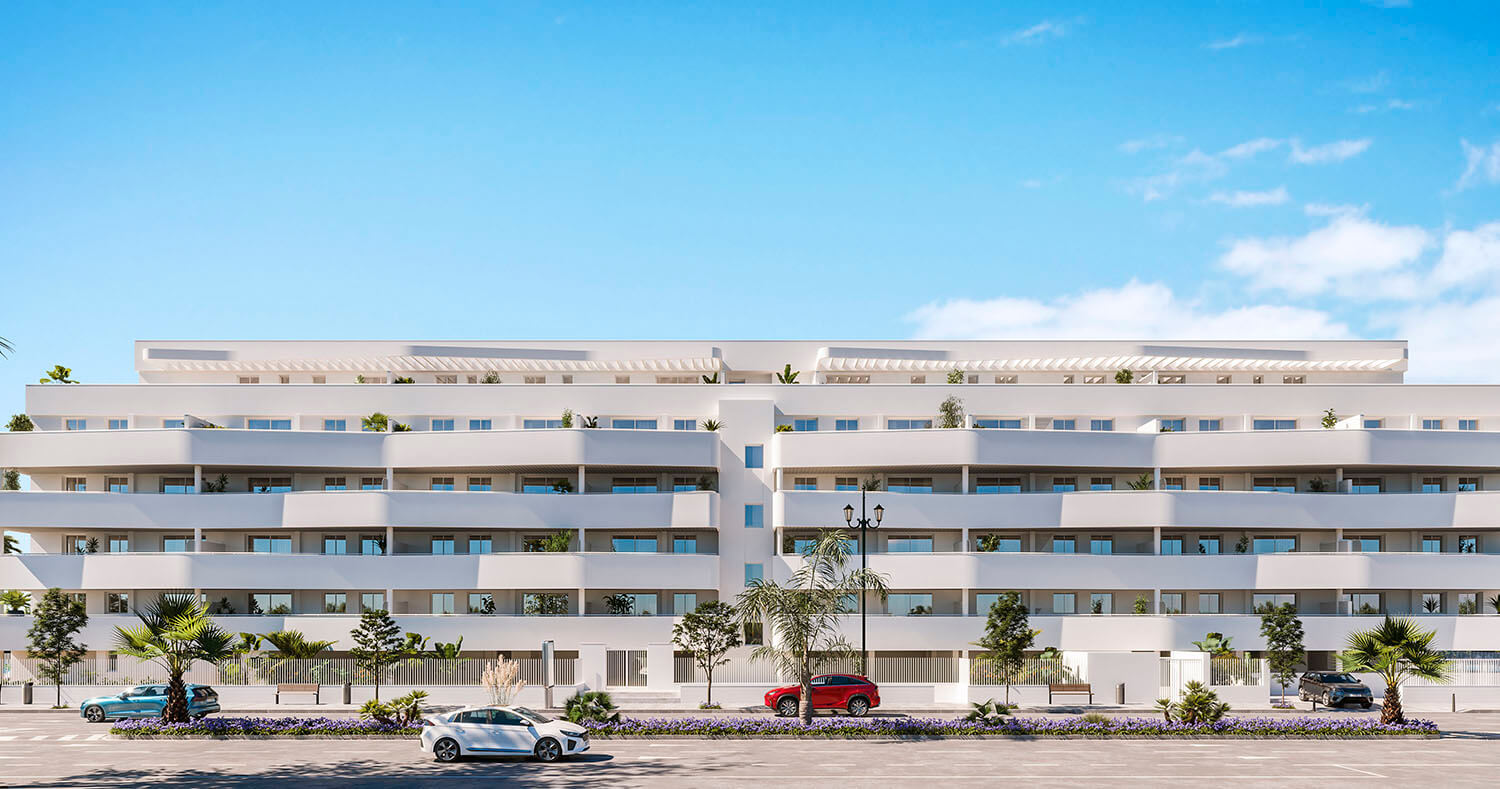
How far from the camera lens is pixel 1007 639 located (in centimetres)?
4706

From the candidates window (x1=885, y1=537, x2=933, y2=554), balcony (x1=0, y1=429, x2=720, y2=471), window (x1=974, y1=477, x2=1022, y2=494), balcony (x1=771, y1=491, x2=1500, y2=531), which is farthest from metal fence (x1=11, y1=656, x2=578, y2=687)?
window (x1=974, y1=477, x2=1022, y2=494)

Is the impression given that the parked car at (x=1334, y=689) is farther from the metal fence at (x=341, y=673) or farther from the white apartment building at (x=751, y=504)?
the metal fence at (x=341, y=673)

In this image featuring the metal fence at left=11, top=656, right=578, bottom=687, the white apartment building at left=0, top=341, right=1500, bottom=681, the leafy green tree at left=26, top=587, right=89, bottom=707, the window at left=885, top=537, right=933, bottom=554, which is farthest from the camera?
the window at left=885, top=537, right=933, bottom=554

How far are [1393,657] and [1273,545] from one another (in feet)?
65.2

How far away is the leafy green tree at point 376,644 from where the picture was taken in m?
46.5

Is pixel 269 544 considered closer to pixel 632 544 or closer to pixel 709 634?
pixel 632 544

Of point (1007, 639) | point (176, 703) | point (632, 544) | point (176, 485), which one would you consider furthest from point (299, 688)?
point (1007, 639)

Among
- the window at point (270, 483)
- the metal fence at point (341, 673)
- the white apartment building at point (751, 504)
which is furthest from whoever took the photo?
the window at point (270, 483)

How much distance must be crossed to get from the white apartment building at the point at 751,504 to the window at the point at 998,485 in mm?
139

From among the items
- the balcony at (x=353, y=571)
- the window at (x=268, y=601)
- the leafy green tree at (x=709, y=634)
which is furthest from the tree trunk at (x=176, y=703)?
the window at (x=268, y=601)

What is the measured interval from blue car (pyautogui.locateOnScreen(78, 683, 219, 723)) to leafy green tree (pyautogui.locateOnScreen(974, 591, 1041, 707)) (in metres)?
29.5

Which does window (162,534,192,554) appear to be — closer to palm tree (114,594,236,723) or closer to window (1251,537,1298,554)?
palm tree (114,594,236,723)

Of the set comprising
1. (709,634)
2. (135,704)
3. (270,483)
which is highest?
(270,483)

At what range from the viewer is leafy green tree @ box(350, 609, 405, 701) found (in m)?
46.5
